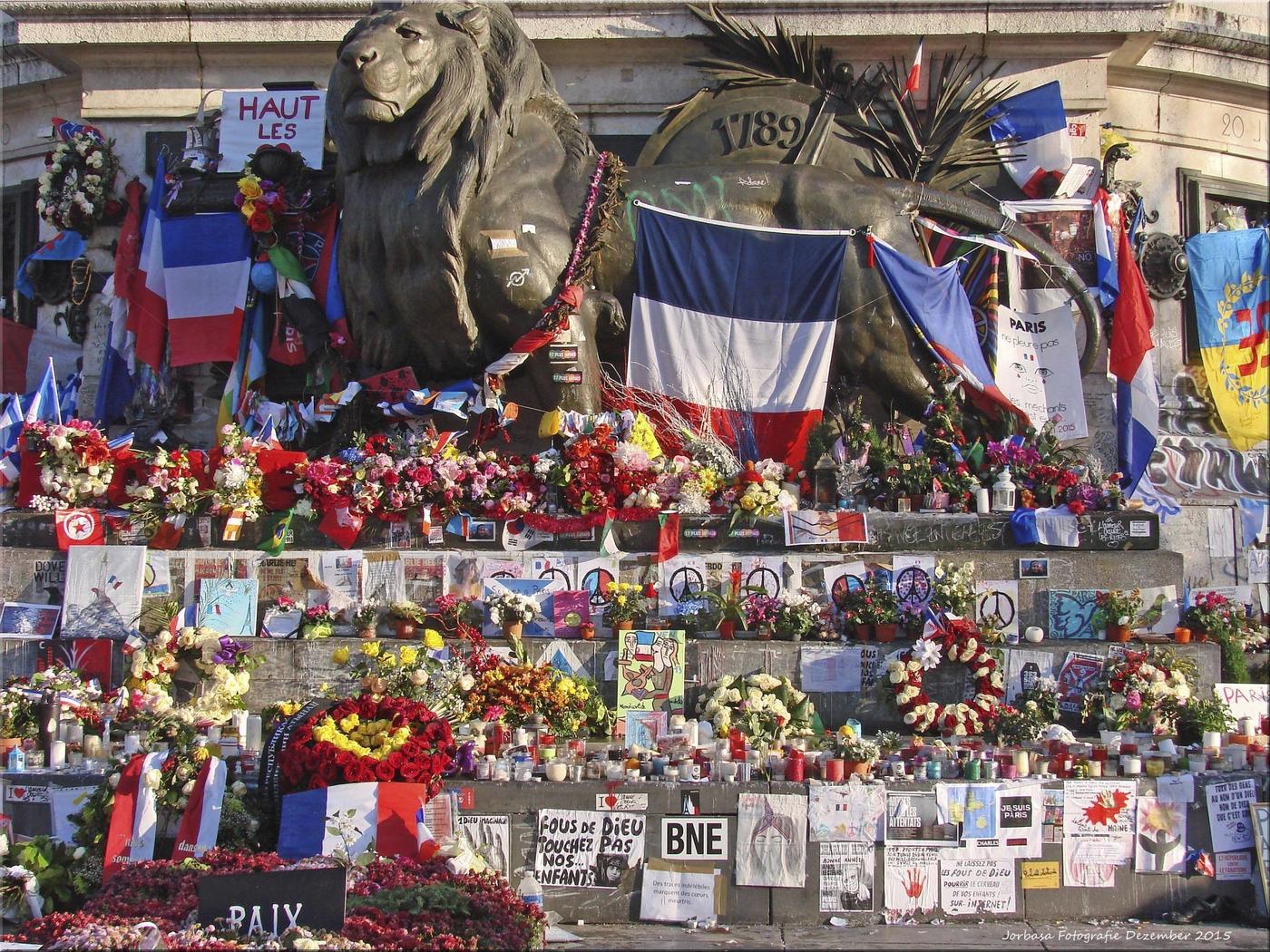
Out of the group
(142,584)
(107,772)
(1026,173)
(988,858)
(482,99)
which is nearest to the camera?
(988,858)

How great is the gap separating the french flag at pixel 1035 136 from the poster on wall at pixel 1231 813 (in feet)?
25.0

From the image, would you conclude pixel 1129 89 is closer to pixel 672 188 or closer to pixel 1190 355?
pixel 1190 355

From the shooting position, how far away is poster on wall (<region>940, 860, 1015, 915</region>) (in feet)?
28.5

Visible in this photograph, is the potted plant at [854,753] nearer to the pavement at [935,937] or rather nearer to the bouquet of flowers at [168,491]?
the pavement at [935,937]

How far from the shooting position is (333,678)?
36.7ft

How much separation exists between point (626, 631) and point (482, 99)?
4956 mm

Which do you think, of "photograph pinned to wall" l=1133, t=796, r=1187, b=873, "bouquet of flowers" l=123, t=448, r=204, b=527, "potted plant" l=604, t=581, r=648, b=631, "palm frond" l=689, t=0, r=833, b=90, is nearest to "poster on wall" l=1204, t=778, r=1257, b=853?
"photograph pinned to wall" l=1133, t=796, r=1187, b=873

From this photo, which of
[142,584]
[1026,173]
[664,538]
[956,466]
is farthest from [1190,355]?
[142,584]

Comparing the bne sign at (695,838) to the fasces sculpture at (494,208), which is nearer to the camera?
the bne sign at (695,838)

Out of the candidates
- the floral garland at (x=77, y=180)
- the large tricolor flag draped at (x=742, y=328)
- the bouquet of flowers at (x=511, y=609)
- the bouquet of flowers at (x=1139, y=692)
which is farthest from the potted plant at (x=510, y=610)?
the floral garland at (x=77, y=180)

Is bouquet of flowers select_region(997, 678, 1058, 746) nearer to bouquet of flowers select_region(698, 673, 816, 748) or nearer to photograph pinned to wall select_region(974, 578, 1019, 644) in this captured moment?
photograph pinned to wall select_region(974, 578, 1019, 644)

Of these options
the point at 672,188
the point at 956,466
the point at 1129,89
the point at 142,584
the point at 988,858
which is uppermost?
the point at 1129,89

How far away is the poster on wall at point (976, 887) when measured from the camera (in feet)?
28.5

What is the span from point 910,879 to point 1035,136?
8.90 meters
